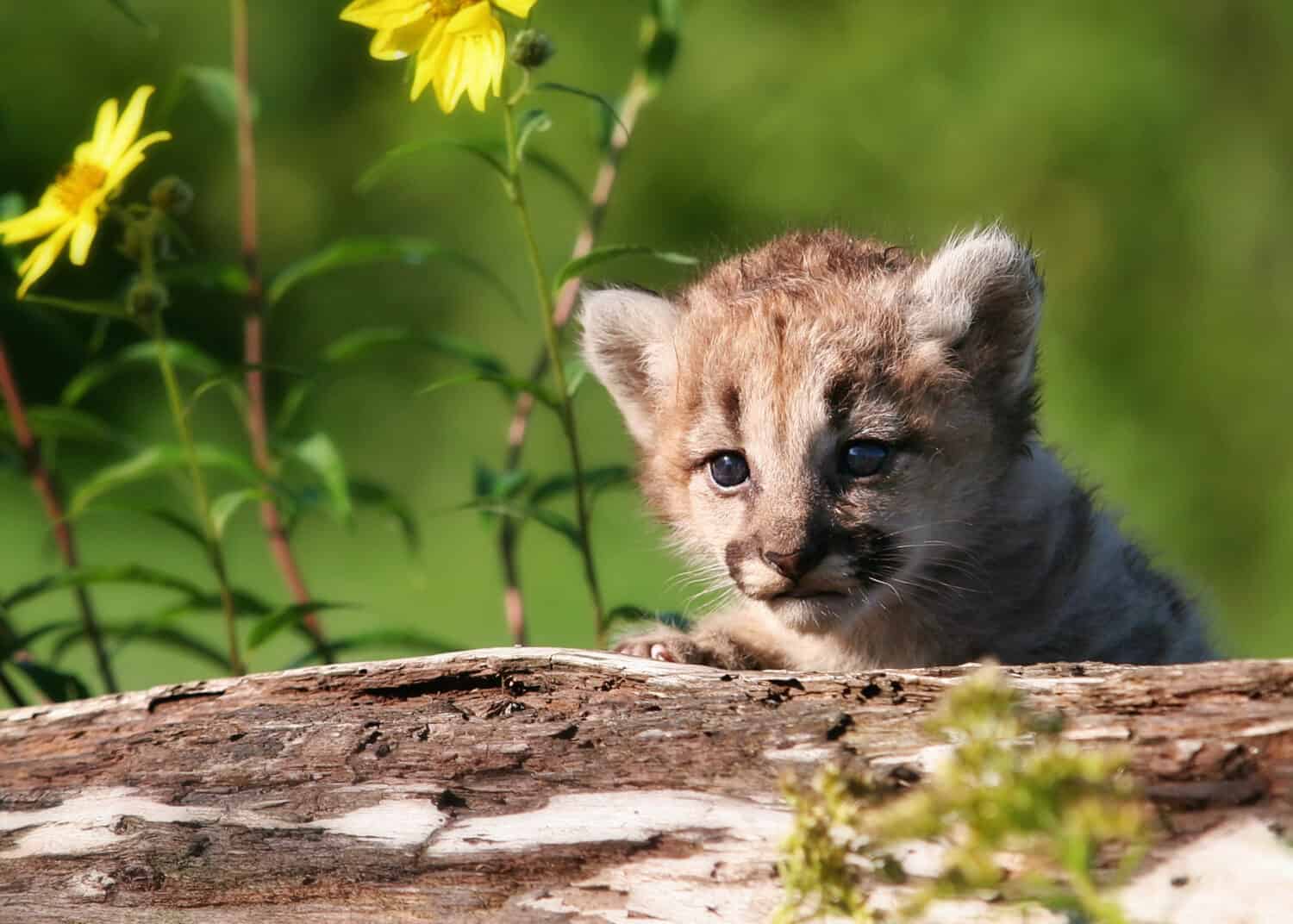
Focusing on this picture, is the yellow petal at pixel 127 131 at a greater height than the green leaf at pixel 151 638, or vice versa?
the yellow petal at pixel 127 131

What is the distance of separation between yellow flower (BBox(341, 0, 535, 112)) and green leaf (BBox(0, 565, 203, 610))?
106 cm

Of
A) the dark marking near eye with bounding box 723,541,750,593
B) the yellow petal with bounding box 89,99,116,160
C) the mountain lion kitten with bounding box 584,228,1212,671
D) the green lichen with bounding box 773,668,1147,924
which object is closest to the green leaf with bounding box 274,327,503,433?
the mountain lion kitten with bounding box 584,228,1212,671

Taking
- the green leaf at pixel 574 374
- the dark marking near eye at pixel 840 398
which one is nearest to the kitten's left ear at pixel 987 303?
the dark marking near eye at pixel 840 398

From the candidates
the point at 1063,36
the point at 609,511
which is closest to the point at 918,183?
the point at 1063,36

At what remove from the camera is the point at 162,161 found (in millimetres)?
5855

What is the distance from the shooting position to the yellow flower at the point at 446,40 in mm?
2369

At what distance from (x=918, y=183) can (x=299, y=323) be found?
8.22 ft

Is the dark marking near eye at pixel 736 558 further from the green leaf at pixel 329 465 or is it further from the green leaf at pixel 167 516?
the green leaf at pixel 167 516

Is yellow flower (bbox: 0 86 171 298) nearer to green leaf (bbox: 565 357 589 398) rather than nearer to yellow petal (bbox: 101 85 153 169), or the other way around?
yellow petal (bbox: 101 85 153 169)

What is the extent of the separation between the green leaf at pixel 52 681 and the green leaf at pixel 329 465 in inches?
24.2

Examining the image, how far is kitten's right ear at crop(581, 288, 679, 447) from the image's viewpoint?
2.94m

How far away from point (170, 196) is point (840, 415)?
1214mm

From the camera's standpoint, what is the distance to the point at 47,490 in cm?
322

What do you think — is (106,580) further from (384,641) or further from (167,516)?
(384,641)
